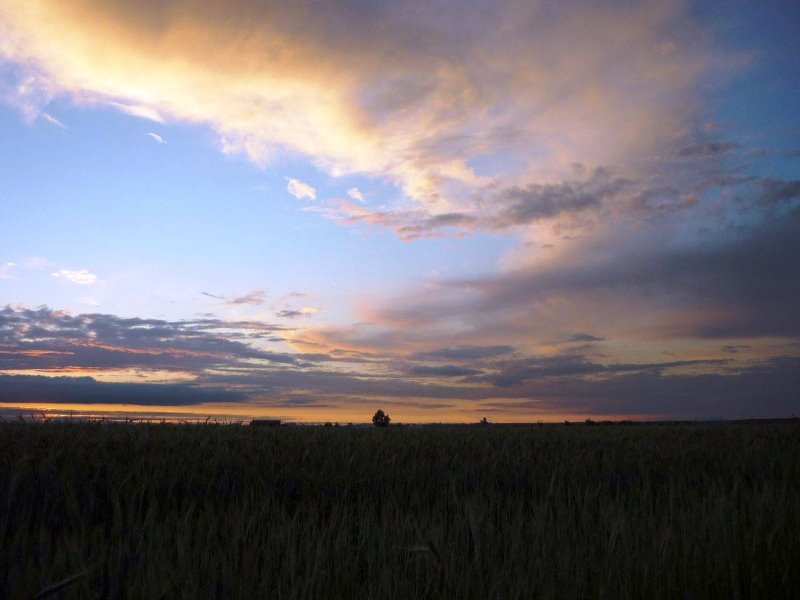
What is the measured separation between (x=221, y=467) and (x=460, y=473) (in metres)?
2.10

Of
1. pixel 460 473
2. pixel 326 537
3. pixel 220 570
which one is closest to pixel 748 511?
pixel 460 473

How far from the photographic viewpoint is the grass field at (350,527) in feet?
8.62

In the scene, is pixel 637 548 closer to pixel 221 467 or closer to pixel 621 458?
pixel 221 467

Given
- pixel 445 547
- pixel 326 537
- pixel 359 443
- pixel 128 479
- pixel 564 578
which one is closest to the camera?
pixel 564 578

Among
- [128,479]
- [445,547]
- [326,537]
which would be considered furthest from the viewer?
[128,479]

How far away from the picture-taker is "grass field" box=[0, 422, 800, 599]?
2.63m

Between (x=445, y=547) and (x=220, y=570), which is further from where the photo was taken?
(x=445, y=547)

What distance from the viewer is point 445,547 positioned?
10.1 feet

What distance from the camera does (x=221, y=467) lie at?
5.17 m

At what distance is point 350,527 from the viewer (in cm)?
375

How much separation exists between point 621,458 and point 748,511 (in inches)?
114

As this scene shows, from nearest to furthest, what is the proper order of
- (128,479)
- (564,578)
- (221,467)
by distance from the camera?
(564,578), (128,479), (221,467)

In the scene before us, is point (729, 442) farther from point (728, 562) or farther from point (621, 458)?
point (728, 562)

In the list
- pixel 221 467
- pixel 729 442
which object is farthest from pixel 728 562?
pixel 729 442
